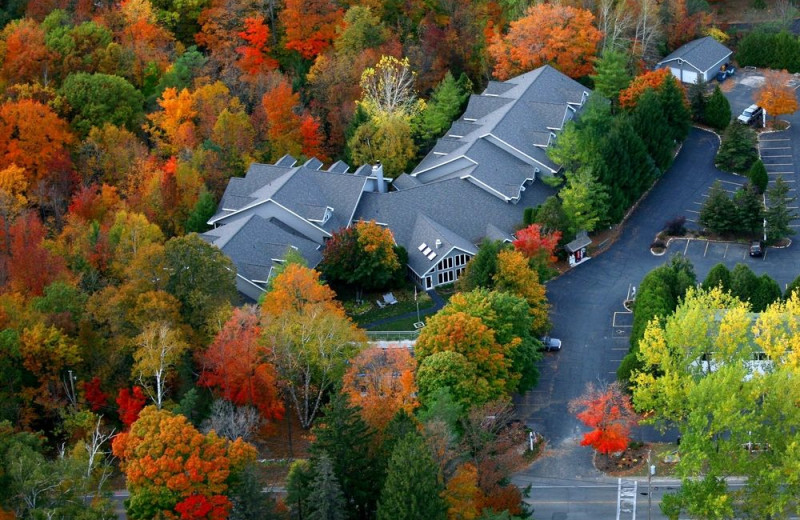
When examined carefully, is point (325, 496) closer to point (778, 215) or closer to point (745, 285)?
point (745, 285)

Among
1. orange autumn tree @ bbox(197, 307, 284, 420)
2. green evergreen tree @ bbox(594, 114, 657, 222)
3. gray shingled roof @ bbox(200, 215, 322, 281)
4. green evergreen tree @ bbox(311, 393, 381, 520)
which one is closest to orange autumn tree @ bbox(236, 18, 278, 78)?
gray shingled roof @ bbox(200, 215, 322, 281)

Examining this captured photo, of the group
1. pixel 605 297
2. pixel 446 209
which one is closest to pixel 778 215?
pixel 605 297

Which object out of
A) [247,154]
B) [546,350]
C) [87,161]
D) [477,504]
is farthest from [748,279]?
[87,161]

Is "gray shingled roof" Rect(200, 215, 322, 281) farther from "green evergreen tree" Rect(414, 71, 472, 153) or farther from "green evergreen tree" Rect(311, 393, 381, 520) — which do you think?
"green evergreen tree" Rect(311, 393, 381, 520)

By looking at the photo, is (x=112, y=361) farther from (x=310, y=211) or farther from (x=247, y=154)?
(x=247, y=154)

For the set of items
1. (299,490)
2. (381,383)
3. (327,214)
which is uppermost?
(299,490)
